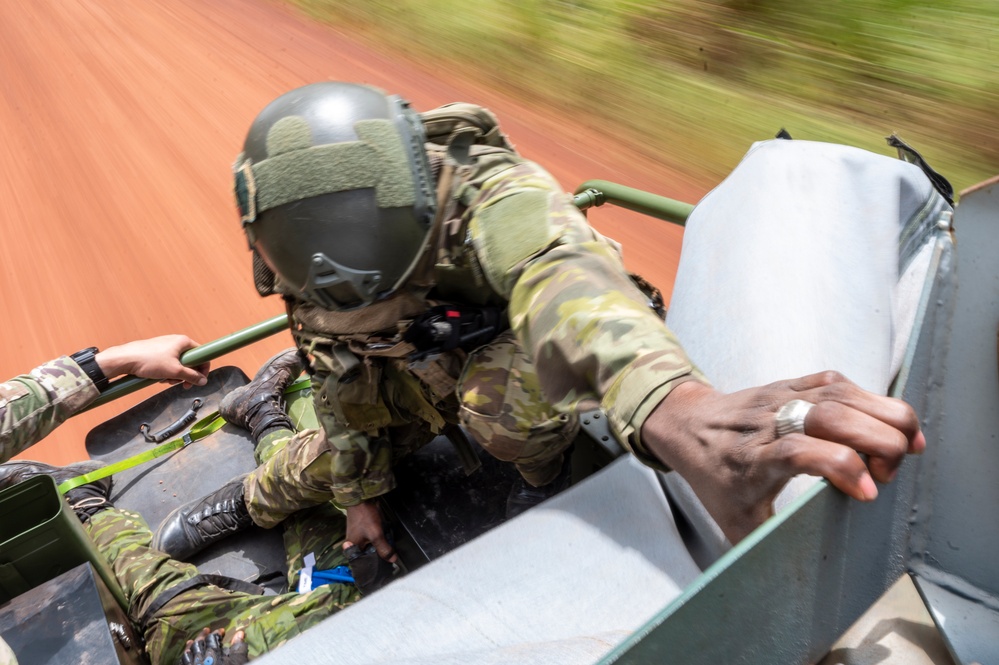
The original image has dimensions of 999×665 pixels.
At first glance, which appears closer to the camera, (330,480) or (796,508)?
(796,508)

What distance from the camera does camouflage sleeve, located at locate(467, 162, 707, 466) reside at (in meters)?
1.25

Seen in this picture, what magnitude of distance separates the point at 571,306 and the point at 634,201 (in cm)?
147

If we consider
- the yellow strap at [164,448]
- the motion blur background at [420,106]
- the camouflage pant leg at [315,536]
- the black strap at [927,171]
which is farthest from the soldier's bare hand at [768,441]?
the motion blur background at [420,106]

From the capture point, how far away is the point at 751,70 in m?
4.30

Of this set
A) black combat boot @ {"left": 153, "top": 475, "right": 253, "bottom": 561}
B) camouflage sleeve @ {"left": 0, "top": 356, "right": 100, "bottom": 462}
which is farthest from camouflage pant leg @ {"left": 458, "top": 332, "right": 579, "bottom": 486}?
camouflage sleeve @ {"left": 0, "top": 356, "right": 100, "bottom": 462}

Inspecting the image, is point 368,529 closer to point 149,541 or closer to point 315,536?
point 315,536

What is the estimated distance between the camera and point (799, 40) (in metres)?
4.16

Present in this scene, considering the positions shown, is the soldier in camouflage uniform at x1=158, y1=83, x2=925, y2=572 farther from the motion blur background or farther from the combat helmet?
the motion blur background

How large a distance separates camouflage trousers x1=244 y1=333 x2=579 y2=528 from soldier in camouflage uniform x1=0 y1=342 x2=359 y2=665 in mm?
210

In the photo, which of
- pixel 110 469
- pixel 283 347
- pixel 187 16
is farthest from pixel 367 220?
pixel 187 16

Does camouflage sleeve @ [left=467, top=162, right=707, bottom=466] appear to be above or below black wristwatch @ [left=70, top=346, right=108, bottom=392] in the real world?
above

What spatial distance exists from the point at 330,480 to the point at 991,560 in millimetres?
1713

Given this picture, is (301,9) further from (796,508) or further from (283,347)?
(796,508)

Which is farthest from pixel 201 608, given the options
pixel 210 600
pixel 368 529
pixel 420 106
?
pixel 420 106
